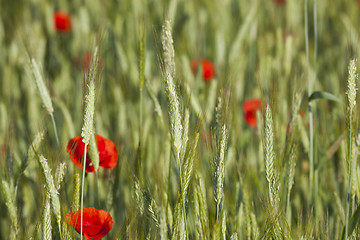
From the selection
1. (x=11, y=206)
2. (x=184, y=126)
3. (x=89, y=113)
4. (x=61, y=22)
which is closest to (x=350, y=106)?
(x=184, y=126)

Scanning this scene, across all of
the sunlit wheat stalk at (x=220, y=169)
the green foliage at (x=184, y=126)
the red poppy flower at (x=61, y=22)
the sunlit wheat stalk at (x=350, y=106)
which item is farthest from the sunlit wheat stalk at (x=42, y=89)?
the red poppy flower at (x=61, y=22)

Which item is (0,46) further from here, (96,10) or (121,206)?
(121,206)

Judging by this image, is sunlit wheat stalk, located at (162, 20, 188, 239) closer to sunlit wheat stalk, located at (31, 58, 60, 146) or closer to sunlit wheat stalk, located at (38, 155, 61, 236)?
sunlit wheat stalk, located at (38, 155, 61, 236)

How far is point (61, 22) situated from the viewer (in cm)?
174

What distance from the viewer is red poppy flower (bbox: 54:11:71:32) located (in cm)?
174

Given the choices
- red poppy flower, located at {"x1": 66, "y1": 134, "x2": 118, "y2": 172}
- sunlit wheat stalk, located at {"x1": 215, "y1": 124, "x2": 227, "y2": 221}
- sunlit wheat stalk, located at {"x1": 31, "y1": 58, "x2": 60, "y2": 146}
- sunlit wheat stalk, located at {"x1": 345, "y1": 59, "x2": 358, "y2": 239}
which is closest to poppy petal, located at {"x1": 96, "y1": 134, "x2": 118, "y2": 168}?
red poppy flower, located at {"x1": 66, "y1": 134, "x2": 118, "y2": 172}

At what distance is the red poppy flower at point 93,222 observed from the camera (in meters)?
0.75

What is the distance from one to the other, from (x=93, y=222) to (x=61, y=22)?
1094 millimetres

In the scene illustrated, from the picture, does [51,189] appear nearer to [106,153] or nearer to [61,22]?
[106,153]

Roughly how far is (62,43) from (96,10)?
0.61 feet

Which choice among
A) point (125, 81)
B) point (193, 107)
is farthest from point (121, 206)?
point (125, 81)

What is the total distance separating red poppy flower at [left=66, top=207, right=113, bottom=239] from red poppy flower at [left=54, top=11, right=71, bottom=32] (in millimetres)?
1080

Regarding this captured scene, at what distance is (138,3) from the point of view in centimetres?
167

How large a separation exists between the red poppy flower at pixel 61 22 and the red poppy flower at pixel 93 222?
1080 mm
